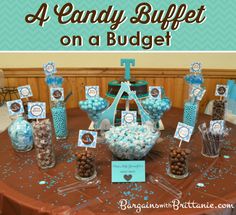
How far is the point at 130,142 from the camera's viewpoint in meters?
1.11

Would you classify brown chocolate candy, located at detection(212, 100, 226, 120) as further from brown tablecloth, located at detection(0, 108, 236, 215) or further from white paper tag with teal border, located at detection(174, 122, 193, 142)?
white paper tag with teal border, located at detection(174, 122, 193, 142)

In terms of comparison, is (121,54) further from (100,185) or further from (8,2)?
(100,185)

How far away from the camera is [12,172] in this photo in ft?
3.72

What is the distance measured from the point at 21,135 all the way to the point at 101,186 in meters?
0.54

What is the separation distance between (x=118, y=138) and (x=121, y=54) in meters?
1.68

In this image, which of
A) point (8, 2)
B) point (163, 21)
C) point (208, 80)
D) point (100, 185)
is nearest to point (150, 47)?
point (163, 21)

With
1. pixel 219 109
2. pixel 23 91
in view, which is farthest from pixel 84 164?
pixel 219 109

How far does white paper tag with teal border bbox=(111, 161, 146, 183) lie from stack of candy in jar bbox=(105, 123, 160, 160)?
0.23 ft

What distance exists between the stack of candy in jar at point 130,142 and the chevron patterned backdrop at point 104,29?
64.8 inches

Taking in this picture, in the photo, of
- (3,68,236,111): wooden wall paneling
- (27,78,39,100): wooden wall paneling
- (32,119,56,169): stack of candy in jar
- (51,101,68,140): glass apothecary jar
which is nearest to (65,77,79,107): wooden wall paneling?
(3,68,236,111): wooden wall paneling

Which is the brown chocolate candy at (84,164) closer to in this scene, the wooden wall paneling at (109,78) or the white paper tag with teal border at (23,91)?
the white paper tag with teal border at (23,91)

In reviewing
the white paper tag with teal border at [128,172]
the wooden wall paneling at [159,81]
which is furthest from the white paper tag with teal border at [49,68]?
the wooden wall paneling at [159,81]

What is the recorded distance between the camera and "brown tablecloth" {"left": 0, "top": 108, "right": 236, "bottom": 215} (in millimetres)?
902

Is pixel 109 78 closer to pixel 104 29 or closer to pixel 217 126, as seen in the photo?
pixel 104 29
